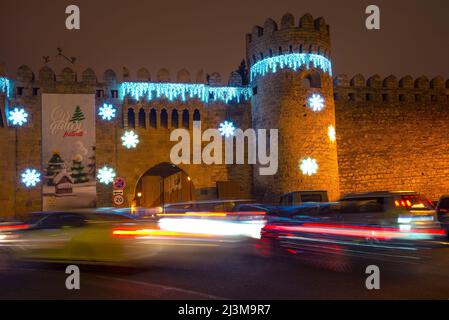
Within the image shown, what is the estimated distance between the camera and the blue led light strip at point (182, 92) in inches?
904

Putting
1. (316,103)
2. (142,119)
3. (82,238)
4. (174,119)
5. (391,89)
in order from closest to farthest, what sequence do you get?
(82,238), (316,103), (142,119), (174,119), (391,89)

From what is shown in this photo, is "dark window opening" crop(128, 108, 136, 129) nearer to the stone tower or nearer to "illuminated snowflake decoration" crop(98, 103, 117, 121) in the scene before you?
"illuminated snowflake decoration" crop(98, 103, 117, 121)

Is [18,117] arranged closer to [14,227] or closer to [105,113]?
[105,113]

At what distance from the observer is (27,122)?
22.1 metres

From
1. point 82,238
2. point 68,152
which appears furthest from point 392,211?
point 68,152

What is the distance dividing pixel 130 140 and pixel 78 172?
8.92 ft

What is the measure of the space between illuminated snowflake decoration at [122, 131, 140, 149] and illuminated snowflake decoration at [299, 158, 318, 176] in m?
7.51

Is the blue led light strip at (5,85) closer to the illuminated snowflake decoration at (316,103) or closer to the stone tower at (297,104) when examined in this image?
the stone tower at (297,104)

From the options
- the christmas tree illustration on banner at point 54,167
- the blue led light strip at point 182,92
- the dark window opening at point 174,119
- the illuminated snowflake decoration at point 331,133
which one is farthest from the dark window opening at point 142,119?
the illuminated snowflake decoration at point 331,133

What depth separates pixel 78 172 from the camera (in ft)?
72.5

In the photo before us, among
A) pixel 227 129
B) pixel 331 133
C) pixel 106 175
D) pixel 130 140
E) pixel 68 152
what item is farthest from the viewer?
pixel 227 129

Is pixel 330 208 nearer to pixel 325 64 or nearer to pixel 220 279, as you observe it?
pixel 220 279

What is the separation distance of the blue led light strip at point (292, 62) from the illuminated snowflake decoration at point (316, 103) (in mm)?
1311
